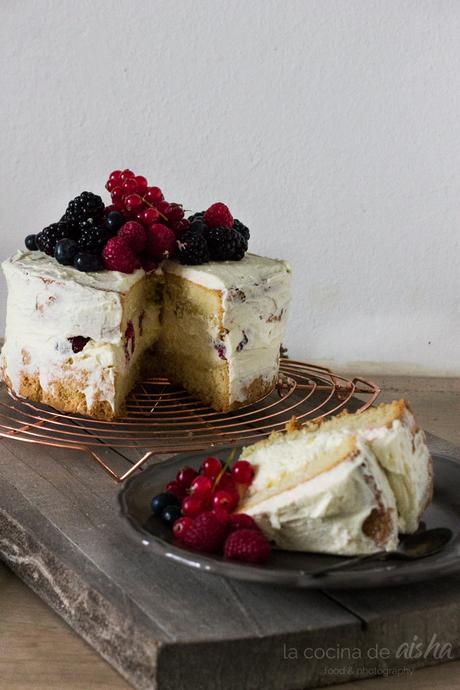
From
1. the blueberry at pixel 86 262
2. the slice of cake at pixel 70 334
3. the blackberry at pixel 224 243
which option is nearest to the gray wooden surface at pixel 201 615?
the slice of cake at pixel 70 334

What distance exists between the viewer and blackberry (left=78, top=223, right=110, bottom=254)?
280 cm

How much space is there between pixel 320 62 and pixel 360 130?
32 centimetres

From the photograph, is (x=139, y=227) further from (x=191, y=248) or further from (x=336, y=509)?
(x=336, y=509)

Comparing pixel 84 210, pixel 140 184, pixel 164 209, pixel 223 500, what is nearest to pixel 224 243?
pixel 164 209

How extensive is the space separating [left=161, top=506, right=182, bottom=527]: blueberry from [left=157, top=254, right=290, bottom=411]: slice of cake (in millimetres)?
990

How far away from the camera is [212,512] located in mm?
1890

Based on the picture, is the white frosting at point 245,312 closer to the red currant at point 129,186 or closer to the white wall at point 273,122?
the red currant at point 129,186

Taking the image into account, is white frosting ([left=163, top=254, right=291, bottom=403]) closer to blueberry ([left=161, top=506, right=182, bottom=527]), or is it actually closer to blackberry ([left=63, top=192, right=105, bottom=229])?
blackberry ([left=63, top=192, right=105, bottom=229])

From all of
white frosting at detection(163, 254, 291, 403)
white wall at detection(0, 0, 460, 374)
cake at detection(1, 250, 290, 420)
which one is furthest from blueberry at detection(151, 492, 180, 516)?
white wall at detection(0, 0, 460, 374)

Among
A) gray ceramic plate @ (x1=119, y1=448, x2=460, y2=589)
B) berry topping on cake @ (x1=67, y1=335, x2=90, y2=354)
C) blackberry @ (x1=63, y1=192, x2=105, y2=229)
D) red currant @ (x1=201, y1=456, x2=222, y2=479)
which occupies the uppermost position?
blackberry @ (x1=63, y1=192, x2=105, y2=229)

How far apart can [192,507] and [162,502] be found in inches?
2.7

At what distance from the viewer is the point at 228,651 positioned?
1.71 meters

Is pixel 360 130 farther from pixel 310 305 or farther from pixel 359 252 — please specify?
pixel 310 305

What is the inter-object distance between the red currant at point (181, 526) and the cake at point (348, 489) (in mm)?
126
